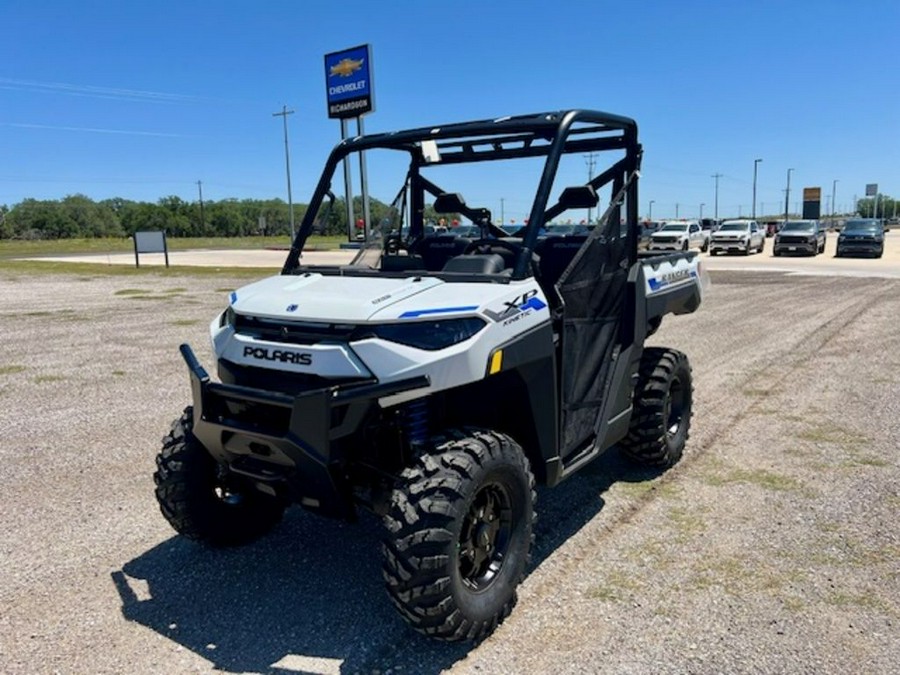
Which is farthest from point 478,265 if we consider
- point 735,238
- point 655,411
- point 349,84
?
point 735,238

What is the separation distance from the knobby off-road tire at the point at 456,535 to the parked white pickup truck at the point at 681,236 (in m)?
29.3

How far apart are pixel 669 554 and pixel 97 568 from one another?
2933 mm

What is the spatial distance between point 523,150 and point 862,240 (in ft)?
101

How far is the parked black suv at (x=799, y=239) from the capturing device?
31.4 m

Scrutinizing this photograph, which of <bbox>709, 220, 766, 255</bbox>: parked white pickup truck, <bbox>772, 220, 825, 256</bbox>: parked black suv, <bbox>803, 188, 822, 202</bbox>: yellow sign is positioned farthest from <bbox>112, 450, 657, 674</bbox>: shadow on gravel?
<bbox>803, 188, 822, 202</bbox>: yellow sign

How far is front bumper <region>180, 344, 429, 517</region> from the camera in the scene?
2.74 meters

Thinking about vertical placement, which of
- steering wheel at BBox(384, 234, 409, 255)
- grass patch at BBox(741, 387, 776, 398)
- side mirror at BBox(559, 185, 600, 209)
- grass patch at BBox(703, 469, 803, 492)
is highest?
side mirror at BBox(559, 185, 600, 209)

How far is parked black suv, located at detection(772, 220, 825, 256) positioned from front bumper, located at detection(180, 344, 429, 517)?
32637 millimetres

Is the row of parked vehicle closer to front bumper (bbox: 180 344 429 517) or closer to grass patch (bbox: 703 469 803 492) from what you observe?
grass patch (bbox: 703 469 803 492)

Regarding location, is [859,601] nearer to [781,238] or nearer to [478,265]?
[478,265]

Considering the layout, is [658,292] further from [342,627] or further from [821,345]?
[821,345]

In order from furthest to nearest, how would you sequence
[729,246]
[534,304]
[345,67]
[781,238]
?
[729,246], [781,238], [345,67], [534,304]

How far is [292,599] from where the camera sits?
336 centimetres

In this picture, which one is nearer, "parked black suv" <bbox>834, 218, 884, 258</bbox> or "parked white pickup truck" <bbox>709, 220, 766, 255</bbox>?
"parked black suv" <bbox>834, 218, 884, 258</bbox>
